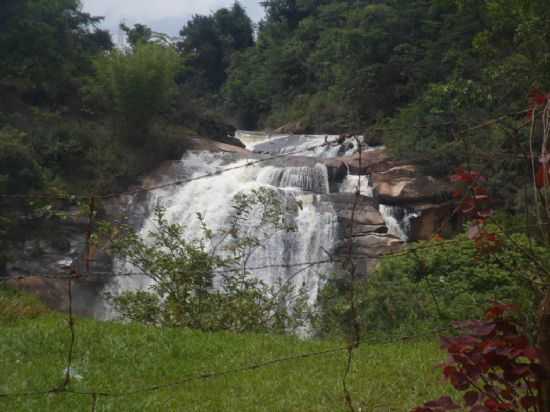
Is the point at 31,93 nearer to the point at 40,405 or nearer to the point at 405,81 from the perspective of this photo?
the point at 405,81

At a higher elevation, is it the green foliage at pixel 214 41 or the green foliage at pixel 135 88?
the green foliage at pixel 214 41

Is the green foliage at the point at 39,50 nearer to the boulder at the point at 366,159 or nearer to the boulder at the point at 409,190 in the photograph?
the boulder at the point at 366,159

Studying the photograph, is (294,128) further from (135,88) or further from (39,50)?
(39,50)

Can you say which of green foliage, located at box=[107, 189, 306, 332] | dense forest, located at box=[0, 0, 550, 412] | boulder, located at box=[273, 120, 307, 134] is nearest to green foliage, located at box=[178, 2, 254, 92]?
dense forest, located at box=[0, 0, 550, 412]

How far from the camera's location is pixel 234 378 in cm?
477

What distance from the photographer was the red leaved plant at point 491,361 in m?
2.08

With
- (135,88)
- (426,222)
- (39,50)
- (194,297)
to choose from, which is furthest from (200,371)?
(39,50)

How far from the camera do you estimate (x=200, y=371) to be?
4.98 m

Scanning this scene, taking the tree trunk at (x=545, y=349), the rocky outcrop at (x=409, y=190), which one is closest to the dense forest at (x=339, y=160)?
the tree trunk at (x=545, y=349)

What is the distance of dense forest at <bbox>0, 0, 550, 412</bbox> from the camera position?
9.66 feet

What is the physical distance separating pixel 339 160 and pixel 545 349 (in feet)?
50.4

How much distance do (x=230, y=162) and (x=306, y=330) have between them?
11.7m

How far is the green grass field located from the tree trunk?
6.68 feet

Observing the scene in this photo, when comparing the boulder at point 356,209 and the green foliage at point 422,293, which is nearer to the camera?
the green foliage at point 422,293
